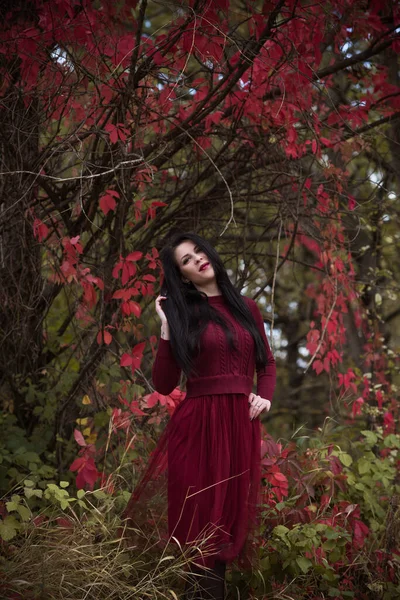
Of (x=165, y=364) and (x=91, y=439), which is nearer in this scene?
(x=165, y=364)

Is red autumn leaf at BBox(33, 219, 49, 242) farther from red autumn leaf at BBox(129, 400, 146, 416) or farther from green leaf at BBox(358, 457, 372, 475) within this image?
green leaf at BBox(358, 457, 372, 475)

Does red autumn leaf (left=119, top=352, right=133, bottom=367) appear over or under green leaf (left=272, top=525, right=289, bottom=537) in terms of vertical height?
over

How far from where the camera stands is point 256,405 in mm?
3029

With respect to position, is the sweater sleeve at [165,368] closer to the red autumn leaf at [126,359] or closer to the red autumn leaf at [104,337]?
the red autumn leaf at [126,359]

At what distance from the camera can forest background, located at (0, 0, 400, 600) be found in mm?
3219

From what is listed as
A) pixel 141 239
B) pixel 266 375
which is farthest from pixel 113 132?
pixel 266 375

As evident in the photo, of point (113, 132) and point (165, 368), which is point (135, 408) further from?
point (113, 132)

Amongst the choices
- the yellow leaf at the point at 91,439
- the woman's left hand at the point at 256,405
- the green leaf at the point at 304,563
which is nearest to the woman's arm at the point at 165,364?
the woman's left hand at the point at 256,405

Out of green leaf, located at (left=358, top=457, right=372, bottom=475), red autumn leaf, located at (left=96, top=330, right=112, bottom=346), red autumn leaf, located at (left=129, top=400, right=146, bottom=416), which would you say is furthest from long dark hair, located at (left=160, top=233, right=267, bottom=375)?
green leaf, located at (left=358, top=457, right=372, bottom=475)

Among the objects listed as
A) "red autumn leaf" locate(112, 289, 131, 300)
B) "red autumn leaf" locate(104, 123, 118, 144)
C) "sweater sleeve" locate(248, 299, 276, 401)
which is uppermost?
"red autumn leaf" locate(104, 123, 118, 144)

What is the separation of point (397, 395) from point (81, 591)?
3.10 m

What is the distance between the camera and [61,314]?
4.61m

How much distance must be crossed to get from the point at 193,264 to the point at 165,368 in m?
0.48

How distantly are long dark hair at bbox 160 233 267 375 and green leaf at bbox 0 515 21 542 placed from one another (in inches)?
38.9
